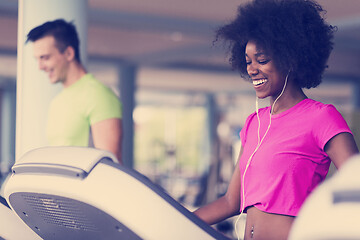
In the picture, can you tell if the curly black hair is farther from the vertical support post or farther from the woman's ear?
the vertical support post

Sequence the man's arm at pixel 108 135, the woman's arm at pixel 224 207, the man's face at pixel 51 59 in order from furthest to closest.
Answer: the man's face at pixel 51 59 → the man's arm at pixel 108 135 → the woman's arm at pixel 224 207

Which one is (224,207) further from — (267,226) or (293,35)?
(293,35)

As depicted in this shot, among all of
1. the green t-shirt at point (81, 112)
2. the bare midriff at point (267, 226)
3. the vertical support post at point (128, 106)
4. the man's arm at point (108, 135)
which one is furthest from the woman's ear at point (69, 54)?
the vertical support post at point (128, 106)

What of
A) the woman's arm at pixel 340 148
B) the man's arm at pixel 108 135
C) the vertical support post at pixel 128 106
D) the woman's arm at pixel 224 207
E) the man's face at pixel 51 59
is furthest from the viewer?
the vertical support post at pixel 128 106

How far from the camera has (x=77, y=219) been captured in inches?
37.4

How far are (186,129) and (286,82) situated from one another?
1619cm

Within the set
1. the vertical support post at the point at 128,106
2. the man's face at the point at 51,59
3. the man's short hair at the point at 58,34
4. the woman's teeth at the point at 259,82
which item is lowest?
the vertical support post at the point at 128,106

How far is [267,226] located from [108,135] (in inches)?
30.7

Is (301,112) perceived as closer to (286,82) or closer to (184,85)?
(286,82)

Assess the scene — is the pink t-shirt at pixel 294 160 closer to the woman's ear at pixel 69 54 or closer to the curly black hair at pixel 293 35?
the curly black hair at pixel 293 35

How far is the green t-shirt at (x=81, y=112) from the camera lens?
196 cm

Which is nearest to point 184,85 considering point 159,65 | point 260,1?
point 159,65

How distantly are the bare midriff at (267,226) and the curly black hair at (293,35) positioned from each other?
0.33 metres

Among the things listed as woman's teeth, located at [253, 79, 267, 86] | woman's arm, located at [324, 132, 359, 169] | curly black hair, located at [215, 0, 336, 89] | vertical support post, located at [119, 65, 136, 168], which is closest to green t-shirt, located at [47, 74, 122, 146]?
curly black hair, located at [215, 0, 336, 89]
